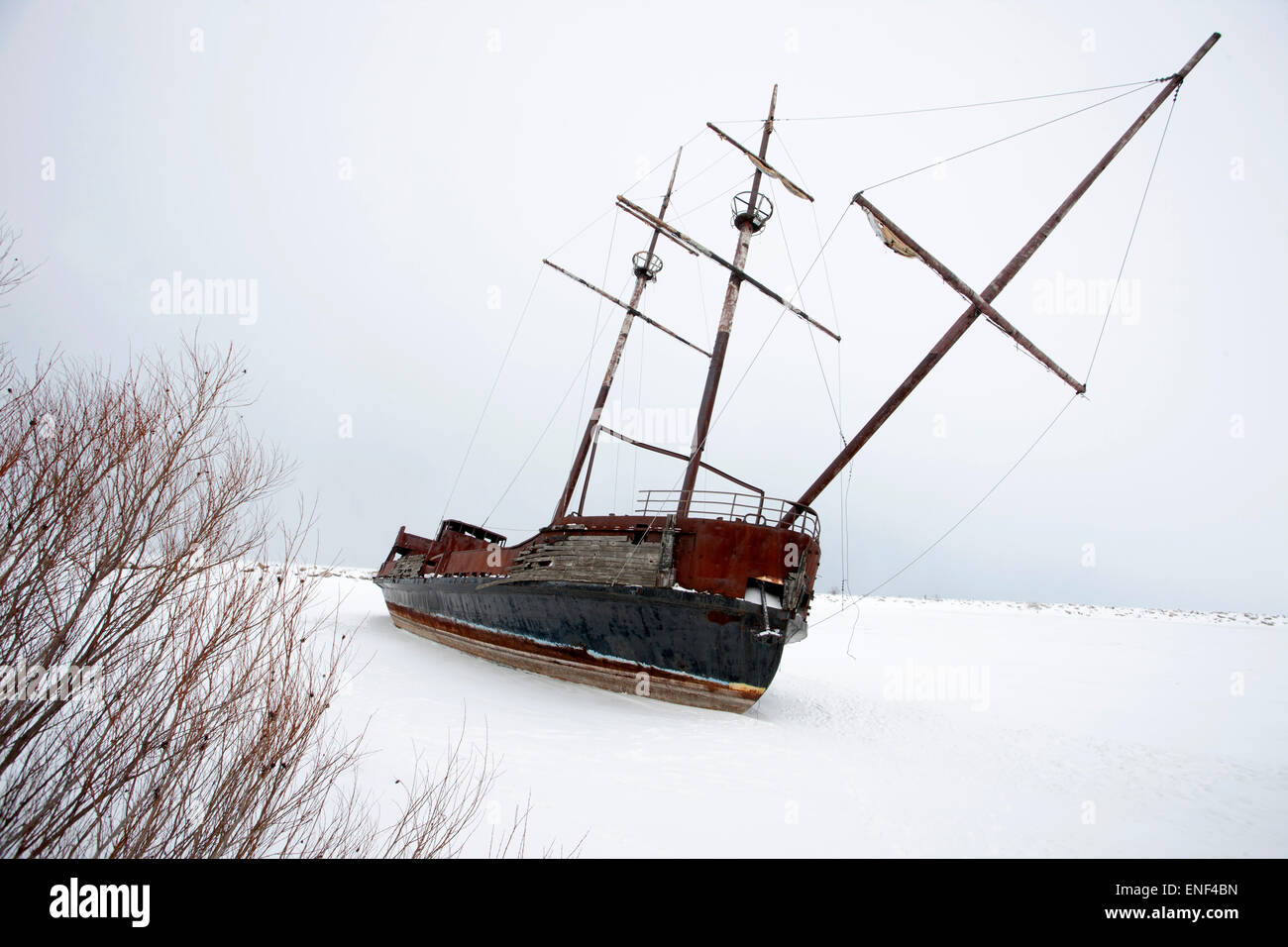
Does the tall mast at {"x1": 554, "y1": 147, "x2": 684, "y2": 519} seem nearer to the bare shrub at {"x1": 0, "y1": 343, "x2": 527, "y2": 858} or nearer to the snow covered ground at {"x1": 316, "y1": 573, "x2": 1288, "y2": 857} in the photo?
the snow covered ground at {"x1": 316, "y1": 573, "x2": 1288, "y2": 857}

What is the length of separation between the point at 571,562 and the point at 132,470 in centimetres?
860

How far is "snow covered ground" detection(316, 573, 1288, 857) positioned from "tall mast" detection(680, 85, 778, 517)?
15.4 ft

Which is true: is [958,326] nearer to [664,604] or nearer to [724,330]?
[724,330]

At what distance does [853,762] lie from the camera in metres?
8.12

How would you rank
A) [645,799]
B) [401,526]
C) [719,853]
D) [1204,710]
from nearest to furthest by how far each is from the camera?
1. [719,853]
2. [645,799]
3. [1204,710]
4. [401,526]

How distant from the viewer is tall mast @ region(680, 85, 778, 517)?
12.0m

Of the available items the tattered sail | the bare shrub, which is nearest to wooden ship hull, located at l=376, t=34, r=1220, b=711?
the tattered sail

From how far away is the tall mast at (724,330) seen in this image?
39.4ft

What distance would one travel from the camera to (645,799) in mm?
5676

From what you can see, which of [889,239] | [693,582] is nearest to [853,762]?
[693,582]

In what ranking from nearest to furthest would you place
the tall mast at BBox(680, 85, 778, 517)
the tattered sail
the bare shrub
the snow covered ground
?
1. the bare shrub
2. the snow covered ground
3. the tattered sail
4. the tall mast at BBox(680, 85, 778, 517)
